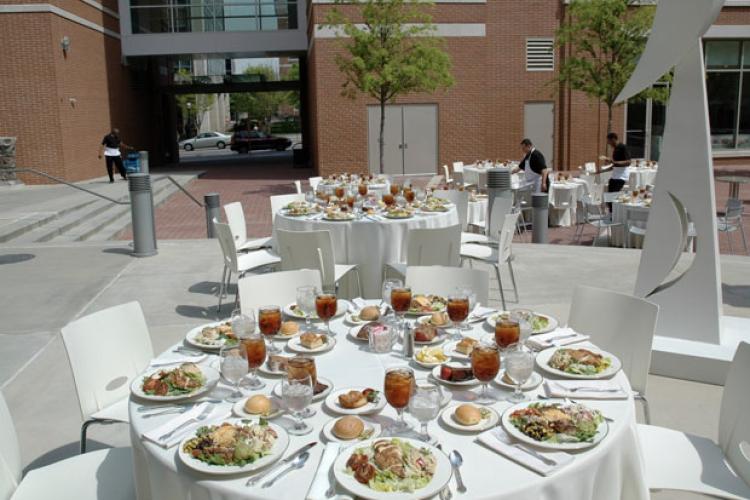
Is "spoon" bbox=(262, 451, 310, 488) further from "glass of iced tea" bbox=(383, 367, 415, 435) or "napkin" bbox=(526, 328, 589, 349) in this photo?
"napkin" bbox=(526, 328, 589, 349)

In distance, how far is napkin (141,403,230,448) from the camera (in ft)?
7.57

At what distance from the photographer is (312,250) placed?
20.2ft

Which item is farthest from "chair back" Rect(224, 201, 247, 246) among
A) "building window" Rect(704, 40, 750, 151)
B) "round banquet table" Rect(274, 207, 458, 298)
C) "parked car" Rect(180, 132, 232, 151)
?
"parked car" Rect(180, 132, 232, 151)

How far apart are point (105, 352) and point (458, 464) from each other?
2.21m

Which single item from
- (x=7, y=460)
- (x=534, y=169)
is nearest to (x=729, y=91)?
(x=534, y=169)

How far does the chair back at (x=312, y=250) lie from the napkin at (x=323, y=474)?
13.0 feet

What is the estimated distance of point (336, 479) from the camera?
6.54ft

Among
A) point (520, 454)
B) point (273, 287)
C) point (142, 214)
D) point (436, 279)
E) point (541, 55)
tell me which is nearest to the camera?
point (520, 454)

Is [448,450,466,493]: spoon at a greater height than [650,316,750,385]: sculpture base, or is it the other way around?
[448,450,466,493]: spoon

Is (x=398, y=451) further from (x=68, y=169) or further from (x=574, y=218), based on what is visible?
(x=68, y=169)

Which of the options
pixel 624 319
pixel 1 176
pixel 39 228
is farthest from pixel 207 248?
pixel 1 176

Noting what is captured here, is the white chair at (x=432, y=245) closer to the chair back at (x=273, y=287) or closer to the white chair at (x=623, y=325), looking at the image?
the chair back at (x=273, y=287)

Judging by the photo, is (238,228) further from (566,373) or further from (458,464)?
(458,464)

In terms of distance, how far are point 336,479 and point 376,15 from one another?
15881 mm
